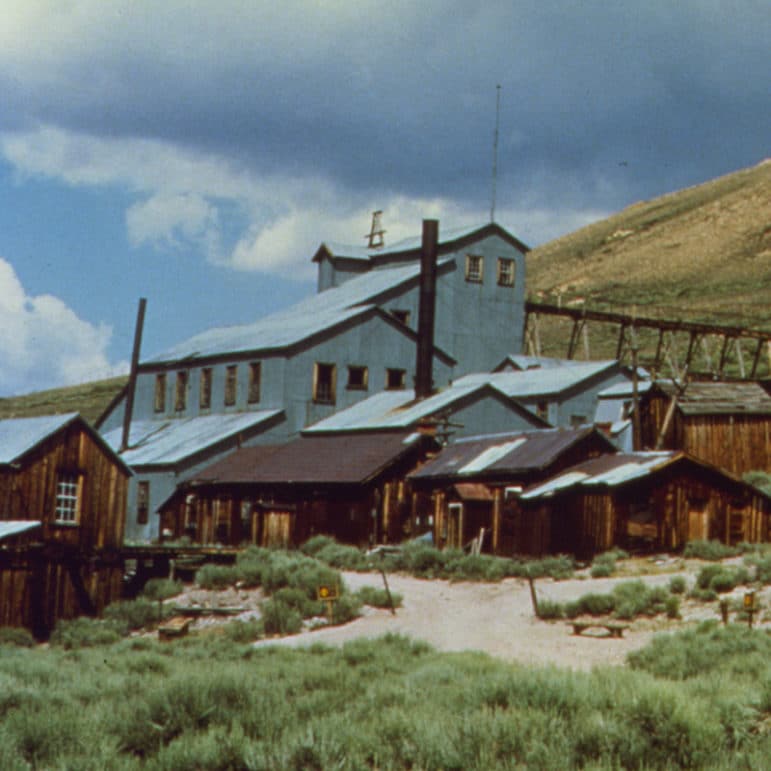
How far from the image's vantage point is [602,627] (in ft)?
74.2

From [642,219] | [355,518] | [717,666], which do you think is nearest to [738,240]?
[642,219]

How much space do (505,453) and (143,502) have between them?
711 inches

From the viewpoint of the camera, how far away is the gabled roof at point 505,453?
37.1 m

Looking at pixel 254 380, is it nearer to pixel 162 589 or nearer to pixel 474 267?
pixel 474 267

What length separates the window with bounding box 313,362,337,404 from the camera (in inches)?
2120

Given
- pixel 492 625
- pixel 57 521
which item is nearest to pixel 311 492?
pixel 57 521

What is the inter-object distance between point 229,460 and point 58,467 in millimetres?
16032

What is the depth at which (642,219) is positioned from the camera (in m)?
168

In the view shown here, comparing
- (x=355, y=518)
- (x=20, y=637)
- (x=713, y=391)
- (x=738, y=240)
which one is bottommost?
(x=20, y=637)

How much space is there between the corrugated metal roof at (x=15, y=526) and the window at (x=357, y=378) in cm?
2394

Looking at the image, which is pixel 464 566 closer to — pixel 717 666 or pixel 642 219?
pixel 717 666

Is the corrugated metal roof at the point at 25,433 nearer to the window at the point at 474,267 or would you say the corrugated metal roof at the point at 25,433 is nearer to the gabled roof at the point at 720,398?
the gabled roof at the point at 720,398

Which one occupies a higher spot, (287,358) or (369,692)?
(287,358)

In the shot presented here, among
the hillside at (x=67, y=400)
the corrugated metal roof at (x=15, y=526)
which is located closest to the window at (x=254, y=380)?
the corrugated metal roof at (x=15, y=526)
